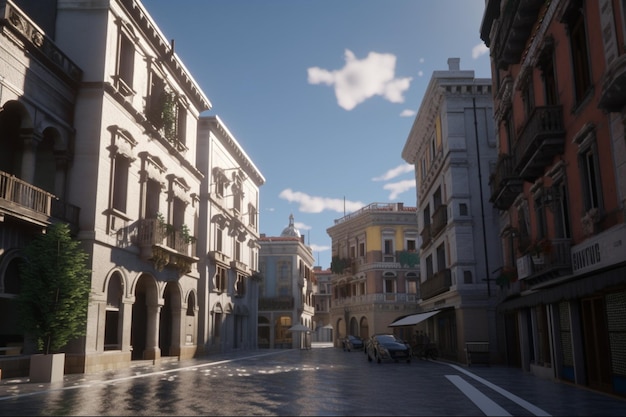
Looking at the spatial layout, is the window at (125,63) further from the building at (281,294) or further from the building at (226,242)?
the building at (281,294)

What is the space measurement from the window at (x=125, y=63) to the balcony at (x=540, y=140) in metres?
15.3

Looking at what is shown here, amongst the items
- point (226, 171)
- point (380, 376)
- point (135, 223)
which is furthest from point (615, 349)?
point (226, 171)

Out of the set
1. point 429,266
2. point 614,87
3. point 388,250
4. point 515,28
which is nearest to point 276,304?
point 388,250

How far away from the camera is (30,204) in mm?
17453

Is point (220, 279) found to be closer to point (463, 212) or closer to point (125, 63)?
point (463, 212)

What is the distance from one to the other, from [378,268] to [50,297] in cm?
4007

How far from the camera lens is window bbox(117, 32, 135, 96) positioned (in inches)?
901

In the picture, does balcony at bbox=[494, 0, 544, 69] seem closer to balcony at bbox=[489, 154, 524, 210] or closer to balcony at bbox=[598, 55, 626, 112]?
balcony at bbox=[489, 154, 524, 210]

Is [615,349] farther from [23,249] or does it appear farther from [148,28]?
[148,28]

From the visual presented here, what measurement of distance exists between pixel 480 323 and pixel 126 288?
16060 millimetres

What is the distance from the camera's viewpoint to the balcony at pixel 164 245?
24438 millimetres

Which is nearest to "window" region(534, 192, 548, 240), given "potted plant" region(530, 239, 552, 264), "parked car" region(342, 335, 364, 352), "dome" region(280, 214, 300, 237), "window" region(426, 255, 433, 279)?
"potted plant" region(530, 239, 552, 264)

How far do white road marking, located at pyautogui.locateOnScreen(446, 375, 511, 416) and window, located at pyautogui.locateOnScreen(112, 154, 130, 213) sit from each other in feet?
47.7

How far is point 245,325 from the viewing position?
1796 inches
